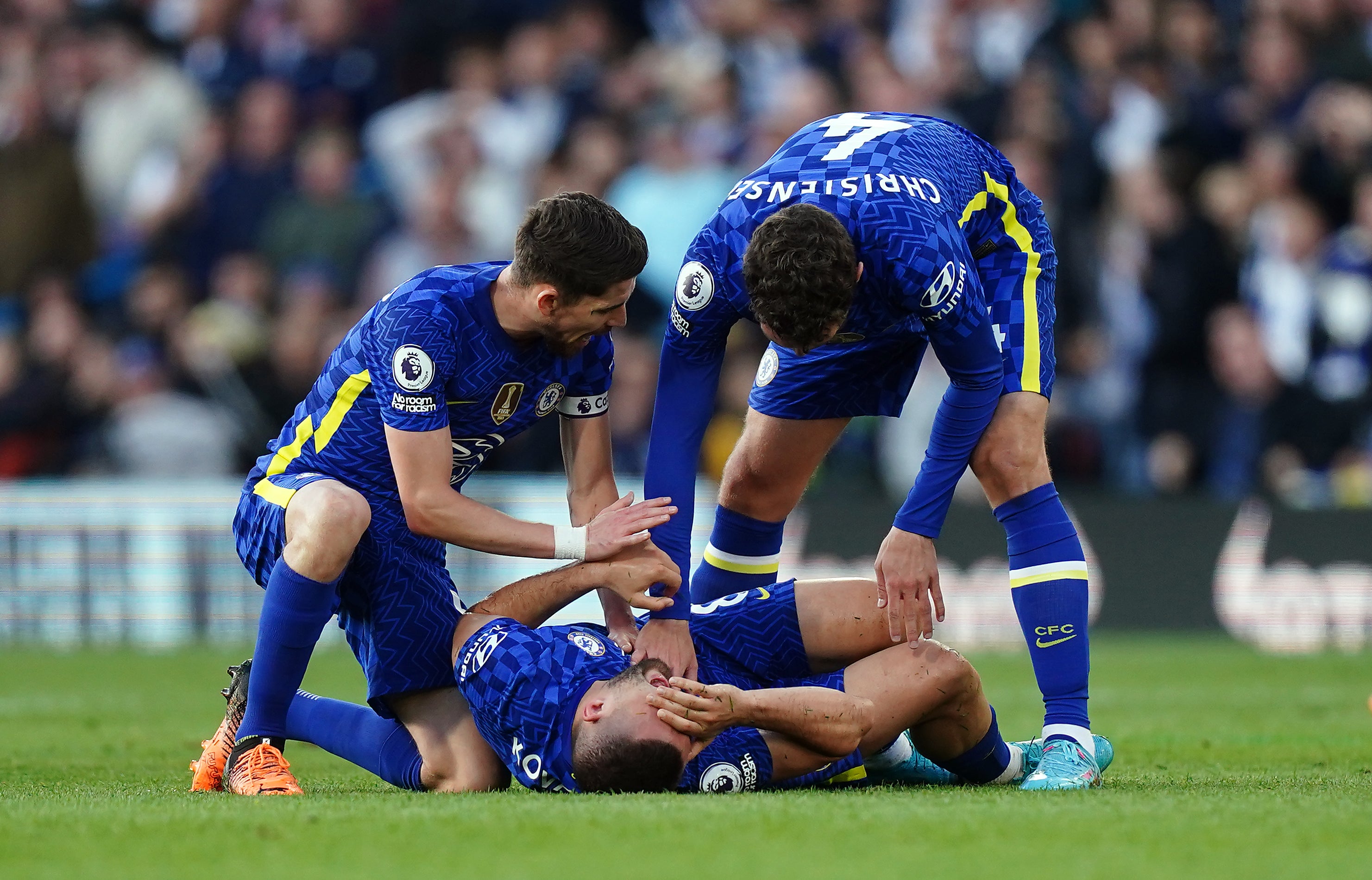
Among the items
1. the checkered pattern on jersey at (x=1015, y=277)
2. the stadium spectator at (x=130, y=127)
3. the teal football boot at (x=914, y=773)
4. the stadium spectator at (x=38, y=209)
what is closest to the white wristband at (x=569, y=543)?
the teal football boot at (x=914, y=773)

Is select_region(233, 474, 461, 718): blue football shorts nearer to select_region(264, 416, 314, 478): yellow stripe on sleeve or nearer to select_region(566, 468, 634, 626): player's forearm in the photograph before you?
select_region(264, 416, 314, 478): yellow stripe on sleeve

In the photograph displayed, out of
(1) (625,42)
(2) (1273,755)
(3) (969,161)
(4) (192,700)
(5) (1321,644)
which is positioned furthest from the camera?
(1) (625,42)

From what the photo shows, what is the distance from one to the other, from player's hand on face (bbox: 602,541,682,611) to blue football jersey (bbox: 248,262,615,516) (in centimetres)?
68

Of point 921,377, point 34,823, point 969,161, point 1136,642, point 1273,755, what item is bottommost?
point 1136,642

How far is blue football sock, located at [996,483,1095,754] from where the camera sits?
5238mm

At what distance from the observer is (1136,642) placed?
11648 mm

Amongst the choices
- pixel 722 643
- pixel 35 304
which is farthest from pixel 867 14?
pixel 722 643

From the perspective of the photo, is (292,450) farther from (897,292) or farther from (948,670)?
(948,670)

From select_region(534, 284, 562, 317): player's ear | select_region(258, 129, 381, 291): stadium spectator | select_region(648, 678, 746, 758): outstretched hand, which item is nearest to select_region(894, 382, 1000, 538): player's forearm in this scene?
select_region(648, 678, 746, 758): outstretched hand

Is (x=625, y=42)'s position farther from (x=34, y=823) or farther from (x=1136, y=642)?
(x=34, y=823)

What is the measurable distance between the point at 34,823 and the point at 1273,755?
13.8 feet

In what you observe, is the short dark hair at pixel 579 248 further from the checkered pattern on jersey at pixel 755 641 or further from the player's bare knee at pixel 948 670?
the player's bare knee at pixel 948 670

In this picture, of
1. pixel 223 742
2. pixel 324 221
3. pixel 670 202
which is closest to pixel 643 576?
pixel 223 742

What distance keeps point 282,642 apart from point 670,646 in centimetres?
126
